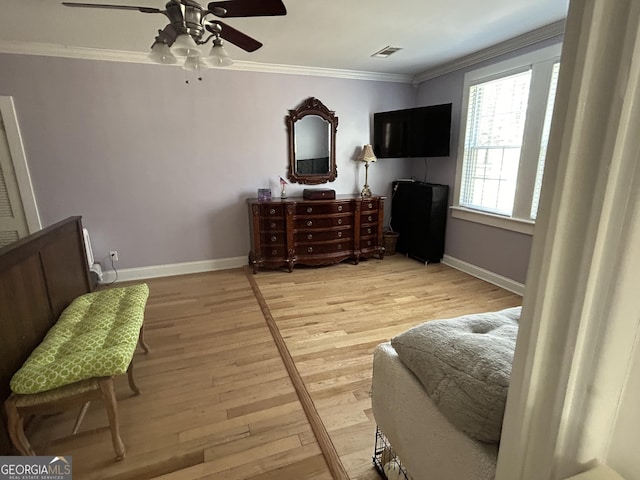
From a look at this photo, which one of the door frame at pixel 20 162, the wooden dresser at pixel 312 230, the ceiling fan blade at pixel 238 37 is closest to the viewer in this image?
the ceiling fan blade at pixel 238 37

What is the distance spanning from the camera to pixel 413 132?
4.15 meters

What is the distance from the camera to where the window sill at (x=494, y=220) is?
3.22 metres

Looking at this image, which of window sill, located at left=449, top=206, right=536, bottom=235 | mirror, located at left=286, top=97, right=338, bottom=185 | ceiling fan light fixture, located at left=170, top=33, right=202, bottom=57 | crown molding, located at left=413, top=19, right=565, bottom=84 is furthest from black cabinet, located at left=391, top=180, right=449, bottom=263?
ceiling fan light fixture, located at left=170, top=33, right=202, bottom=57

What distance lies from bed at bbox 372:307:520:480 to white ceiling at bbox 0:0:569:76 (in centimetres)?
234

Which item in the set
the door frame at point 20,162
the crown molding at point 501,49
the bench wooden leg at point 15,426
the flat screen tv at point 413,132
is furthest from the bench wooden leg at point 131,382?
the crown molding at point 501,49

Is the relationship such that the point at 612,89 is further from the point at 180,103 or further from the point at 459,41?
the point at 180,103

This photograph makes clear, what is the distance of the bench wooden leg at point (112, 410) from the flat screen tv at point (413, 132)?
3864 millimetres

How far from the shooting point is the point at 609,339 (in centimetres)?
48

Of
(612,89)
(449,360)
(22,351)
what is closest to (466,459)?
(449,360)

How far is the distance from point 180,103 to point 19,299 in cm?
269

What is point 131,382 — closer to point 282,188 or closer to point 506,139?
point 282,188

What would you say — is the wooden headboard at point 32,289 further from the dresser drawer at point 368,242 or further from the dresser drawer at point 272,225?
the dresser drawer at point 368,242

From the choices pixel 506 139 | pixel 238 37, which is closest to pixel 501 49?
pixel 506 139

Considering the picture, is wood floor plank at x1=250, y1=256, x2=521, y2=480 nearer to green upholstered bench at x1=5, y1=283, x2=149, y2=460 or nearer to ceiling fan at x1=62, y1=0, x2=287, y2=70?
green upholstered bench at x1=5, y1=283, x2=149, y2=460
